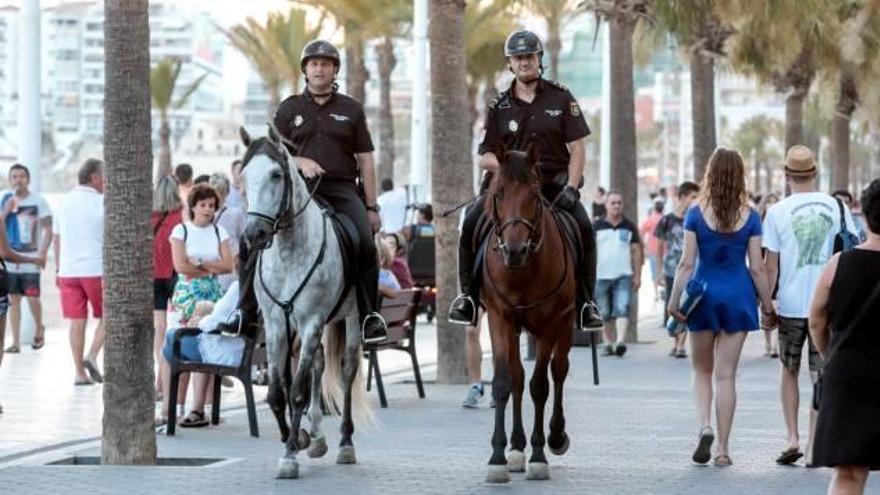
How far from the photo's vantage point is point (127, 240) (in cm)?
1284

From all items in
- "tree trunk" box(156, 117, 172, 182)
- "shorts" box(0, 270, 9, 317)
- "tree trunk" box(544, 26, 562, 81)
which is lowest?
"shorts" box(0, 270, 9, 317)

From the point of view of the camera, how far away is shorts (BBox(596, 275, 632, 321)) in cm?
2461

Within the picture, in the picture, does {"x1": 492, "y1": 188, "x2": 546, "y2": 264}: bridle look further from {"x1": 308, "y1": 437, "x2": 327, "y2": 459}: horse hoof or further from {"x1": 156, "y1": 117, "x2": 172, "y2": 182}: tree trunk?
{"x1": 156, "y1": 117, "x2": 172, "y2": 182}: tree trunk

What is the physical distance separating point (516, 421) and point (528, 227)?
1.19 metres

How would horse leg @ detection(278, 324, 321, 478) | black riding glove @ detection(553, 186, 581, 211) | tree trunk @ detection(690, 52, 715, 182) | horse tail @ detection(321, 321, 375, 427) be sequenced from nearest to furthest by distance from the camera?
1. horse leg @ detection(278, 324, 321, 478)
2. black riding glove @ detection(553, 186, 581, 211)
3. horse tail @ detection(321, 321, 375, 427)
4. tree trunk @ detection(690, 52, 715, 182)

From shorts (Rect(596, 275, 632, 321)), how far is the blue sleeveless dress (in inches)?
454

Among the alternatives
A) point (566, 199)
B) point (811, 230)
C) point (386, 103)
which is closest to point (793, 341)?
point (811, 230)

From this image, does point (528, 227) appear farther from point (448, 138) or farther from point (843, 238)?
point (448, 138)

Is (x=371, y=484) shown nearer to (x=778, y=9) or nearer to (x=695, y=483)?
(x=695, y=483)

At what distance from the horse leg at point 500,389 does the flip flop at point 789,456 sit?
5.69ft

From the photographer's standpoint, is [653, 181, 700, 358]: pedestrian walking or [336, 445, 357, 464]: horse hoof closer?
[336, 445, 357, 464]: horse hoof

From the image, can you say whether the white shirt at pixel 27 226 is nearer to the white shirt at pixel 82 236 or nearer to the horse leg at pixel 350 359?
the white shirt at pixel 82 236

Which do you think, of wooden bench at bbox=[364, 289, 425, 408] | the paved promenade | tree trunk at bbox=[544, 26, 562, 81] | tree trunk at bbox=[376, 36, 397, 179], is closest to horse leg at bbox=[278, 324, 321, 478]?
the paved promenade

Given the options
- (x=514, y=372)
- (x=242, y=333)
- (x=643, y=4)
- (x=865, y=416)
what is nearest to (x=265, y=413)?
(x=242, y=333)
